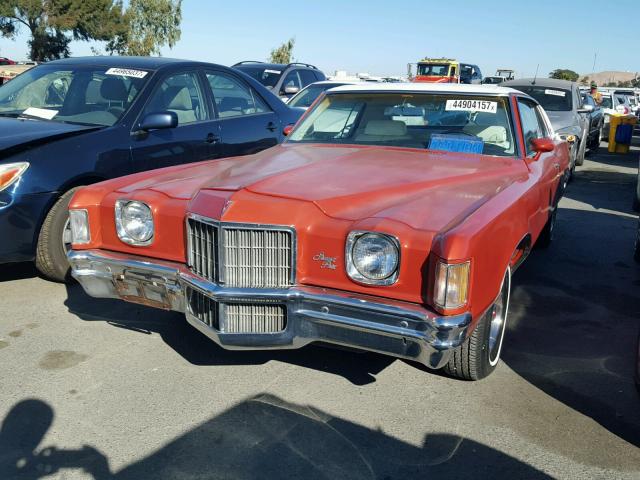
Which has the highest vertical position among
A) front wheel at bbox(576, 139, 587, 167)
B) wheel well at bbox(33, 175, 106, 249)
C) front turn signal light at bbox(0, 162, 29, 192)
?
front turn signal light at bbox(0, 162, 29, 192)

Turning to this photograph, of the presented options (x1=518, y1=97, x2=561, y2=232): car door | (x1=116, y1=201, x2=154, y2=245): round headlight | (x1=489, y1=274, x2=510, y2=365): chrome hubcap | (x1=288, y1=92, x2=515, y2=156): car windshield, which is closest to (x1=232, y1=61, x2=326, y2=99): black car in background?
(x1=518, y1=97, x2=561, y2=232): car door

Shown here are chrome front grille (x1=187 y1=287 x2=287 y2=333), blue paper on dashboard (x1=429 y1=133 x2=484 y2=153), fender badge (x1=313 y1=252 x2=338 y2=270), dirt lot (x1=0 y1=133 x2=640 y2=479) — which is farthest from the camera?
blue paper on dashboard (x1=429 y1=133 x2=484 y2=153)

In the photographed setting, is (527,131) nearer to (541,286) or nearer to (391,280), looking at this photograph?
(541,286)

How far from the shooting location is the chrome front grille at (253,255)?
9.36ft

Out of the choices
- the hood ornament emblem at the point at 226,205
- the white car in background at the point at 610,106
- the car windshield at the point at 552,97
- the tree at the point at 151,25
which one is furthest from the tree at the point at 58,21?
the hood ornament emblem at the point at 226,205

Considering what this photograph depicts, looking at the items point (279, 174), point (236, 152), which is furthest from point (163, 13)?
point (279, 174)

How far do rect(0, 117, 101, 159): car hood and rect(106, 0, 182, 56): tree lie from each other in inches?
1539

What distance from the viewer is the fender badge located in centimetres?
279

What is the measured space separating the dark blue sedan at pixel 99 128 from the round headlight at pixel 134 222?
4.19 ft

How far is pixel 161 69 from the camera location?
17.6 feet

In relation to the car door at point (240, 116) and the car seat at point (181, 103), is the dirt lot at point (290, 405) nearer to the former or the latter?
the car seat at point (181, 103)

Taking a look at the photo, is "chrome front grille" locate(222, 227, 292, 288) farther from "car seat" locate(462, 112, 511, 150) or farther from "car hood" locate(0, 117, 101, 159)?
"car hood" locate(0, 117, 101, 159)

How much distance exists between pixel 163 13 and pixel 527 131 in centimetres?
4278

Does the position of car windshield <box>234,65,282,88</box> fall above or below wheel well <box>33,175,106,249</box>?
above
